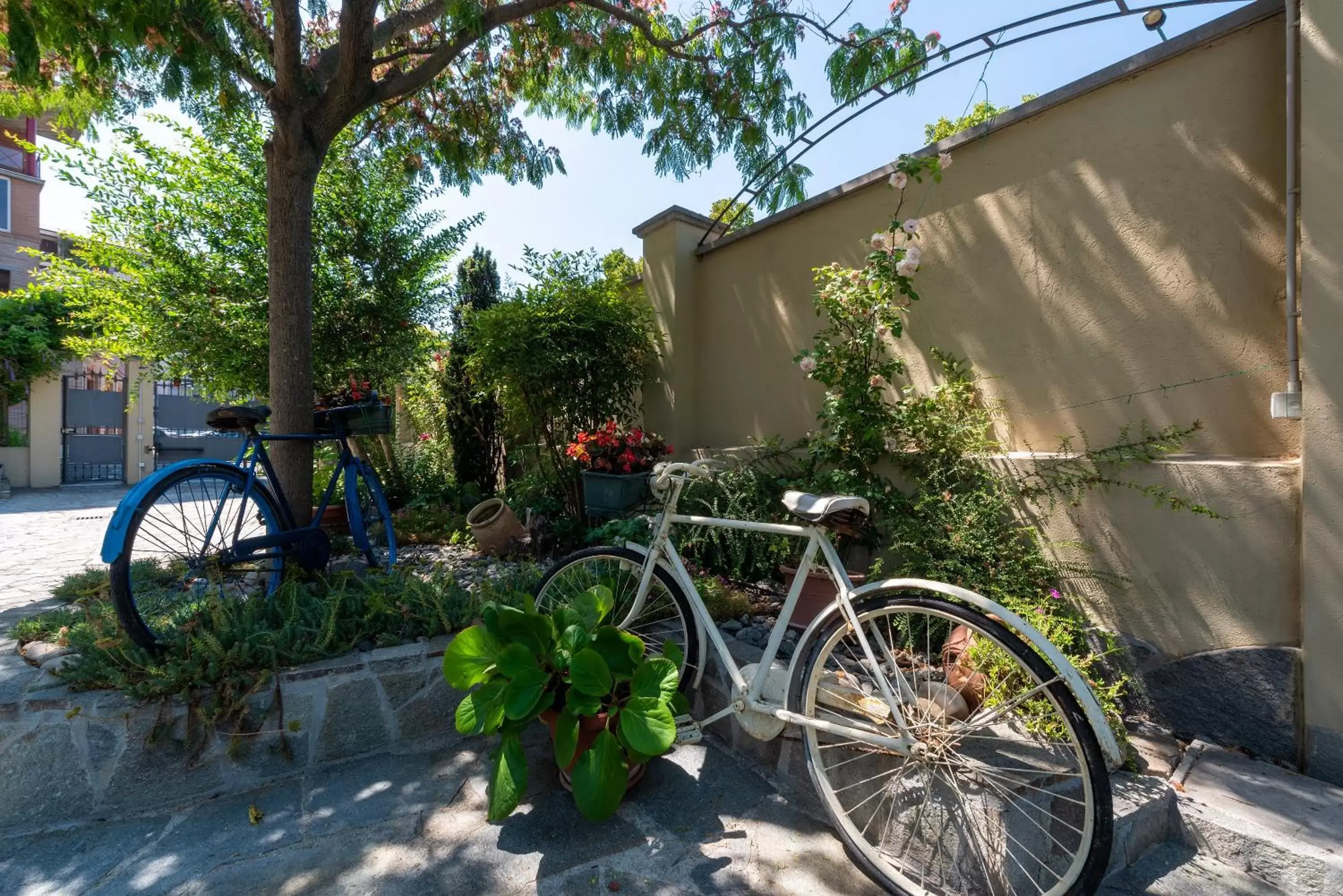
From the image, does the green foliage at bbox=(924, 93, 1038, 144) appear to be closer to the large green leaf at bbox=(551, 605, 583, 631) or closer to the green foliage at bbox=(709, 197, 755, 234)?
the green foliage at bbox=(709, 197, 755, 234)

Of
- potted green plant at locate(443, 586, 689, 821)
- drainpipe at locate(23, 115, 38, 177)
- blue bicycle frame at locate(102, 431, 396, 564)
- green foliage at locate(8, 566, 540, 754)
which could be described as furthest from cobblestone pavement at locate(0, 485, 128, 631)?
drainpipe at locate(23, 115, 38, 177)

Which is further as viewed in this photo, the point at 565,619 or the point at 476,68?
the point at 476,68

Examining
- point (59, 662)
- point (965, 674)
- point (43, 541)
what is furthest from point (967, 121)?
point (43, 541)

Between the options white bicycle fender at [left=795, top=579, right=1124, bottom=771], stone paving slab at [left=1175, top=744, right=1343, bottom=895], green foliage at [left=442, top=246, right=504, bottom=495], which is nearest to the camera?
white bicycle fender at [left=795, top=579, right=1124, bottom=771]

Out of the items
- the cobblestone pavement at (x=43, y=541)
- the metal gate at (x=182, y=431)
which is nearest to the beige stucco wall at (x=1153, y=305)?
the cobblestone pavement at (x=43, y=541)

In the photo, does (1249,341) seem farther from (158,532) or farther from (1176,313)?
(158,532)

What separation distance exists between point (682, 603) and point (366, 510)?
231cm

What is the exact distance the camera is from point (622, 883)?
5.07ft

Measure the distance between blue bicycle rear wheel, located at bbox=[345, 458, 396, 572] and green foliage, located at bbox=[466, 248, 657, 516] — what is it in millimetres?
1245

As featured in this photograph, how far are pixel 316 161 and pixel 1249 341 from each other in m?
4.20

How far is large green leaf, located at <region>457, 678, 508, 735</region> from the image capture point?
1.70 metres

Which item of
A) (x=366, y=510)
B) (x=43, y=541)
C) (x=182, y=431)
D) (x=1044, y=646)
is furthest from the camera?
(x=182, y=431)

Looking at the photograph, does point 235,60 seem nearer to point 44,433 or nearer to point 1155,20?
point 1155,20

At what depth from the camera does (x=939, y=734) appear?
5.05ft
